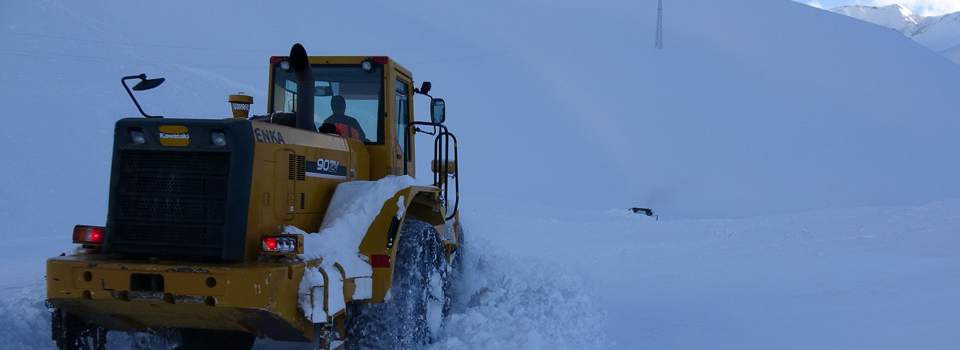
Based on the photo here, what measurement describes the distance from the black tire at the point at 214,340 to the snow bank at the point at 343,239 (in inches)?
39.4

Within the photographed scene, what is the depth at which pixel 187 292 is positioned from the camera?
3594 mm

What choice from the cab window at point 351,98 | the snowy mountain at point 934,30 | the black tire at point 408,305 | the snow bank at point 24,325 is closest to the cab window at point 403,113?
the cab window at point 351,98

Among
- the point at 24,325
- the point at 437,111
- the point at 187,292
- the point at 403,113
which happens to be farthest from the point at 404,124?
the point at 24,325

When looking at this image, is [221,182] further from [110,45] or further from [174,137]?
[110,45]

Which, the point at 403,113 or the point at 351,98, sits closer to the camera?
the point at 351,98

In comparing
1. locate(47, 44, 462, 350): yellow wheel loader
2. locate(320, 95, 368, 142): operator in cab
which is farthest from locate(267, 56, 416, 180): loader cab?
locate(47, 44, 462, 350): yellow wheel loader

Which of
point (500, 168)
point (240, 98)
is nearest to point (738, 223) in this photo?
point (240, 98)

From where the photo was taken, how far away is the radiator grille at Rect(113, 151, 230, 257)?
12.5 feet

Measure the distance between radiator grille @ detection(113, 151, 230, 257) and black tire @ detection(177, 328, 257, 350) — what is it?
3.40 feet

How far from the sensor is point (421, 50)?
4041 cm

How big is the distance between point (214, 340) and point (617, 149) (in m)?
→ 28.5

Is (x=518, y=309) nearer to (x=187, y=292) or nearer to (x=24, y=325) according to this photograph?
(x=187, y=292)

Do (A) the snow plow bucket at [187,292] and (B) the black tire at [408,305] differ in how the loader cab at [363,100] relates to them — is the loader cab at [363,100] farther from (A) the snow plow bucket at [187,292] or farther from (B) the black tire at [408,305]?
(A) the snow plow bucket at [187,292]

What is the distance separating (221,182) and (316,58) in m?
2.04
